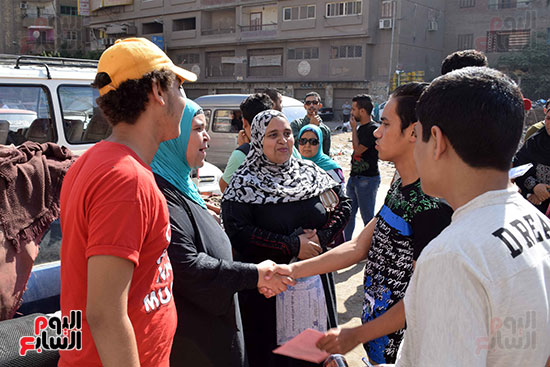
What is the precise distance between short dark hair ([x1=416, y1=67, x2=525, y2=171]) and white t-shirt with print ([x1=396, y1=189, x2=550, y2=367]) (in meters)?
0.10

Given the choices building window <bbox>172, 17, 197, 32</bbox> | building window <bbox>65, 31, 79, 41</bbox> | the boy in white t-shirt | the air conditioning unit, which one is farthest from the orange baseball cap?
building window <bbox>65, 31, 79, 41</bbox>

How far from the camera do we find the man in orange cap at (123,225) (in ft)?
4.17

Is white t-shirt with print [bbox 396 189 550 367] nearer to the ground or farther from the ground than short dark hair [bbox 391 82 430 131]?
nearer to the ground

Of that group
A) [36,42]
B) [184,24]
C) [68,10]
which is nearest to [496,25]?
[184,24]

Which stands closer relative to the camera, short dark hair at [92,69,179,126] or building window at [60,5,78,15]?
short dark hair at [92,69,179,126]

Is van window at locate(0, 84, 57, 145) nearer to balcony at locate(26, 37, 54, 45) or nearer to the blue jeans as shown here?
the blue jeans

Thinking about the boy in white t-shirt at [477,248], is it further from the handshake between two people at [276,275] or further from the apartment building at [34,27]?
the apartment building at [34,27]

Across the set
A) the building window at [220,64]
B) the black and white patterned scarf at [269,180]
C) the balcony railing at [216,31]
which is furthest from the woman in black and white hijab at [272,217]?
the balcony railing at [216,31]

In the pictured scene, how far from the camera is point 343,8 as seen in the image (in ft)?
109

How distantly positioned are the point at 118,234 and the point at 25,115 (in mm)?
4340

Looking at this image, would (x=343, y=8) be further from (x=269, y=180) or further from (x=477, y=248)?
(x=477, y=248)

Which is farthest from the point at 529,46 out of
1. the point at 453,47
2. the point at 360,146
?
the point at 360,146

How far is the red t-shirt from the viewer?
50.1 inches

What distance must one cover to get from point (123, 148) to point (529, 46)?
118 feet
